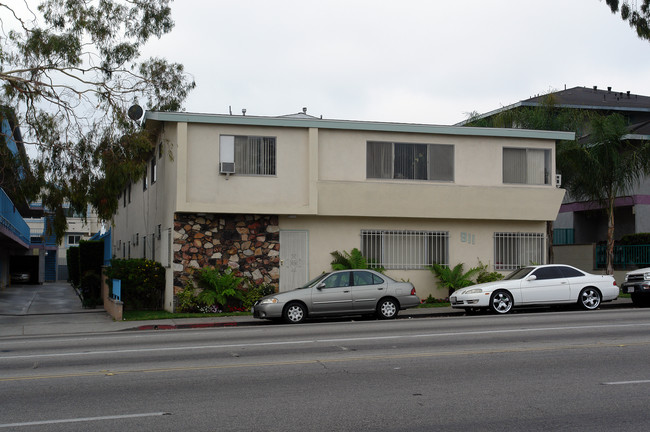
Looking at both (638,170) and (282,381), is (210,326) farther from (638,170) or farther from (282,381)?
(638,170)

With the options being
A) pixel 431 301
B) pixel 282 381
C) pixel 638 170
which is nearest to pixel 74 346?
pixel 282 381

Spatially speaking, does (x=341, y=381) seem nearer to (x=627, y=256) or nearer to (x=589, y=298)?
(x=589, y=298)

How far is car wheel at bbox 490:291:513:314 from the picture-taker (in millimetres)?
20344

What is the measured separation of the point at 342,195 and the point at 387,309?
5059 mm

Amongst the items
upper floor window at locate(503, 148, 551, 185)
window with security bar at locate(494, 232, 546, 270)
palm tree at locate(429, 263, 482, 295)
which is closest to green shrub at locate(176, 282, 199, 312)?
palm tree at locate(429, 263, 482, 295)

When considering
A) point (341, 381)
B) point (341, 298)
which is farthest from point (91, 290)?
point (341, 381)

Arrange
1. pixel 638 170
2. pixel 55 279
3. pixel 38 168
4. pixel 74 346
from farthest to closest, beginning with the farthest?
pixel 55 279, pixel 638 170, pixel 38 168, pixel 74 346

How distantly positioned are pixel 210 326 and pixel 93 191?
637cm

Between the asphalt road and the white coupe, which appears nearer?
the asphalt road

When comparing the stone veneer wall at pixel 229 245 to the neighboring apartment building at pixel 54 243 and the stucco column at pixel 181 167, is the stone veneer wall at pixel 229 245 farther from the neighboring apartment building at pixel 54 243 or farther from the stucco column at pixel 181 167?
the neighboring apartment building at pixel 54 243

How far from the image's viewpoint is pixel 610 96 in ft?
149

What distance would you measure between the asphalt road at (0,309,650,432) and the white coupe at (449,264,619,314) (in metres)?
4.62

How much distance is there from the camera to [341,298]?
1919 centimetres

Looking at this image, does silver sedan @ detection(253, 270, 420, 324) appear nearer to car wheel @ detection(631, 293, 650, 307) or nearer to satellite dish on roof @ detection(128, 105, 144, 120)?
car wheel @ detection(631, 293, 650, 307)
